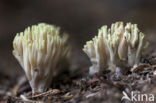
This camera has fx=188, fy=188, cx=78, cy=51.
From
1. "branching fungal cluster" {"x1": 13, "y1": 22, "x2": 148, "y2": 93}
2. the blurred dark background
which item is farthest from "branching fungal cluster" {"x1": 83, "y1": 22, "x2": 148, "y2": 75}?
the blurred dark background

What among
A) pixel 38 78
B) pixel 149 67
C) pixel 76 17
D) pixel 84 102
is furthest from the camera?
Answer: pixel 76 17

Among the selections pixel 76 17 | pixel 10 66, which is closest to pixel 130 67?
pixel 10 66

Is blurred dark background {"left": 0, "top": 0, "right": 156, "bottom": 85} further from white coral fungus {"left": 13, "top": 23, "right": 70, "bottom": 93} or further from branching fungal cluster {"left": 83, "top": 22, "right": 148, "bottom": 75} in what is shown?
branching fungal cluster {"left": 83, "top": 22, "right": 148, "bottom": 75}

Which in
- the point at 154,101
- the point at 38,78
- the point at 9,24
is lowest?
the point at 154,101

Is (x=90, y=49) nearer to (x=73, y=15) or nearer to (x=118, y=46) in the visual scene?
(x=118, y=46)

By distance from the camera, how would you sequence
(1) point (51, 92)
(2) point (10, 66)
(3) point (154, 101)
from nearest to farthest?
(3) point (154, 101) < (1) point (51, 92) < (2) point (10, 66)

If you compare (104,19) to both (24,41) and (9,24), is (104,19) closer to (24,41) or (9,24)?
(9,24)
